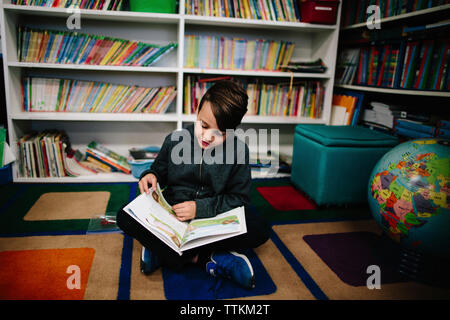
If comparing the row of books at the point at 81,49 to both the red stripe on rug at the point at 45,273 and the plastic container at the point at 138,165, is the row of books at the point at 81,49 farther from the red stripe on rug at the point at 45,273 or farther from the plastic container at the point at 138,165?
the red stripe on rug at the point at 45,273

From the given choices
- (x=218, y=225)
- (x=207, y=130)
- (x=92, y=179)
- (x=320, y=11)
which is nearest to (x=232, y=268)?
(x=218, y=225)

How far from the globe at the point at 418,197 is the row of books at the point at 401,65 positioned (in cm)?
75

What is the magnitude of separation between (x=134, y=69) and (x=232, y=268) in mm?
1610

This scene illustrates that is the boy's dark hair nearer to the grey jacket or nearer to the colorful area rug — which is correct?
the grey jacket

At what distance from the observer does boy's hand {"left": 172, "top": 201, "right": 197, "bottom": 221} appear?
1256 mm

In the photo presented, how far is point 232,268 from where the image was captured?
121cm

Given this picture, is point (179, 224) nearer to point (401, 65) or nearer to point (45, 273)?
point (45, 273)

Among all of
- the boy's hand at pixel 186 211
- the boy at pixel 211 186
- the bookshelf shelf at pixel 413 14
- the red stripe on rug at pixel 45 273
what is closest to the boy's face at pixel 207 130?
the boy at pixel 211 186

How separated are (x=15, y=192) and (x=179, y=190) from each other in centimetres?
126

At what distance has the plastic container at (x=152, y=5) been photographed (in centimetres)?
219

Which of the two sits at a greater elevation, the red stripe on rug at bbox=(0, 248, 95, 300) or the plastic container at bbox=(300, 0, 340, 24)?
the plastic container at bbox=(300, 0, 340, 24)

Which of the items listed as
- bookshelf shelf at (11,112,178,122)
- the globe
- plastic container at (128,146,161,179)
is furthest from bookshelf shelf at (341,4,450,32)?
plastic container at (128,146,161,179)

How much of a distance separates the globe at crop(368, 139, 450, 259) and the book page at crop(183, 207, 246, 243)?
2.00 ft

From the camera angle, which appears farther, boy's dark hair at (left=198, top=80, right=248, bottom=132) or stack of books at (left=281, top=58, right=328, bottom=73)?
stack of books at (left=281, top=58, right=328, bottom=73)
